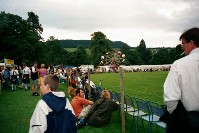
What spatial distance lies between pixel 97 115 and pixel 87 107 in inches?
25.7

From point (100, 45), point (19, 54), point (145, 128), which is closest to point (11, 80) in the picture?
point (145, 128)

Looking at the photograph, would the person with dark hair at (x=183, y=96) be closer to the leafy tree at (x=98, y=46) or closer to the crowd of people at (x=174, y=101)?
the crowd of people at (x=174, y=101)

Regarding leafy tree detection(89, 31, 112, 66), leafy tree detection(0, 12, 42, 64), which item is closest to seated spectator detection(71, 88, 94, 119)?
leafy tree detection(0, 12, 42, 64)

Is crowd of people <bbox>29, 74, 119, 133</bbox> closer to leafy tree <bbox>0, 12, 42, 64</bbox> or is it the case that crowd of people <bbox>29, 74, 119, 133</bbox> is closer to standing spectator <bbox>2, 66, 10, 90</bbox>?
standing spectator <bbox>2, 66, 10, 90</bbox>

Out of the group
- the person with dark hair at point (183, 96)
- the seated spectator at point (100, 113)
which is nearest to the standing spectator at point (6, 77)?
the seated spectator at point (100, 113)

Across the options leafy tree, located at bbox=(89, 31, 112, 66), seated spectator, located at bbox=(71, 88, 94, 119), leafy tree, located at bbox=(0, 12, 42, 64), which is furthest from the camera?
leafy tree, located at bbox=(89, 31, 112, 66)

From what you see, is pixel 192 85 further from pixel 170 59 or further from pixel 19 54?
pixel 170 59

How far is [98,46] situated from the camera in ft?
287

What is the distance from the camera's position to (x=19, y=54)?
52.1m

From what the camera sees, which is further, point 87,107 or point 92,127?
point 87,107

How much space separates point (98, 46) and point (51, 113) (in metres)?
84.5

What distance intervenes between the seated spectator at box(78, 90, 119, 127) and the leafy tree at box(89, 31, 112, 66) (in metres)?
76.8

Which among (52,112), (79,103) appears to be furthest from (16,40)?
(52,112)

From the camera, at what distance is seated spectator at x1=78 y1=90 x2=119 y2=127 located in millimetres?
8979
